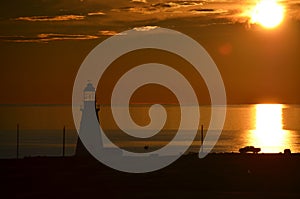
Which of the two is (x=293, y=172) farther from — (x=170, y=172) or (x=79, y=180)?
(x=79, y=180)

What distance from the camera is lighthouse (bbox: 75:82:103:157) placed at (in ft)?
159

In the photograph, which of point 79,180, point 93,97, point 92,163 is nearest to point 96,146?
point 93,97

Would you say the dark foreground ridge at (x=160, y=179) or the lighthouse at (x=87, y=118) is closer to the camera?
the dark foreground ridge at (x=160, y=179)

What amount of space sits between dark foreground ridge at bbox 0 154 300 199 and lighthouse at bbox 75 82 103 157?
18.0 ft

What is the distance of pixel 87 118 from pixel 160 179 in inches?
609

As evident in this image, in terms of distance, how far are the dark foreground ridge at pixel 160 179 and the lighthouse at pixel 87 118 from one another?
5.50m

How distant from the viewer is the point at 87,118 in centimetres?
4853

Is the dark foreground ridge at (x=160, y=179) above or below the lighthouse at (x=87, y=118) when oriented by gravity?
below

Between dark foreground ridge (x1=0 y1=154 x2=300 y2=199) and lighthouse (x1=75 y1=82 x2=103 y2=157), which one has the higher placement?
lighthouse (x1=75 y1=82 x2=103 y2=157)

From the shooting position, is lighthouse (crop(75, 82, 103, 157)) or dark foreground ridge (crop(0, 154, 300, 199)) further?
lighthouse (crop(75, 82, 103, 157))

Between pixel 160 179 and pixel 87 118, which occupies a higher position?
pixel 87 118

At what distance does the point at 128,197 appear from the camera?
27344 millimetres

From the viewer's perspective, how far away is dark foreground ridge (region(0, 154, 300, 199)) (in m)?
28.5

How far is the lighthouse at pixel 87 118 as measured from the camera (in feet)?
159
